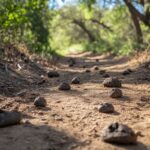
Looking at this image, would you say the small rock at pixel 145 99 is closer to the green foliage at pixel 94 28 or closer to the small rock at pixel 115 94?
the small rock at pixel 115 94

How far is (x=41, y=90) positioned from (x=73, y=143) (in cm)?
278

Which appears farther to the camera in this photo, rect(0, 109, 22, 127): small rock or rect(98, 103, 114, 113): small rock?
rect(98, 103, 114, 113): small rock

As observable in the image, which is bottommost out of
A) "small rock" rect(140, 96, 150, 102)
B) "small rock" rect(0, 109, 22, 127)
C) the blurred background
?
"small rock" rect(140, 96, 150, 102)

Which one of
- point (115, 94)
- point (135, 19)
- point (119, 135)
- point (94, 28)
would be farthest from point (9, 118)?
point (94, 28)

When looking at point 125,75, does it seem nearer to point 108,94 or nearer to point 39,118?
point 108,94

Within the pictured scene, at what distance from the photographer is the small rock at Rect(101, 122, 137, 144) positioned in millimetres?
3430

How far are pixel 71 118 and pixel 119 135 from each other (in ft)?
3.31

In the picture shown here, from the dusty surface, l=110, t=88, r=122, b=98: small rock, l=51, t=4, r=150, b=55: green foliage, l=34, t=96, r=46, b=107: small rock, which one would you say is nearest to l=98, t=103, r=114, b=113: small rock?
the dusty surface

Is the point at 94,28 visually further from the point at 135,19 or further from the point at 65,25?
the point at 135,19

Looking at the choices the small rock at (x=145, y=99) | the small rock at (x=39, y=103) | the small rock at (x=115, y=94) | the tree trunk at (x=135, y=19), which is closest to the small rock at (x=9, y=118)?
the small rock at (x=39, y=103)

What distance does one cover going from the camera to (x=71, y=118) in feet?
14.2

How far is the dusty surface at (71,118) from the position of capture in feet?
11.4

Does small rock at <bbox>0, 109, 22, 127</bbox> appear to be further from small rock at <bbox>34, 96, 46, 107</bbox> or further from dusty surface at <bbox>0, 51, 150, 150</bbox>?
small rock at <bbox>34, 96, 46, 107</bbox>

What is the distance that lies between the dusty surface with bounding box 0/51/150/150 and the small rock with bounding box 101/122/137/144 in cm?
6
